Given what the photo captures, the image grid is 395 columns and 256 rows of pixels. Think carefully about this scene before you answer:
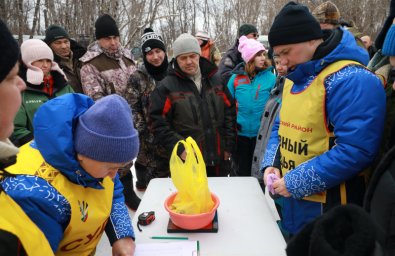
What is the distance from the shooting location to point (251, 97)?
2.96m

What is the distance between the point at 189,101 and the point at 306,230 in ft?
6.23

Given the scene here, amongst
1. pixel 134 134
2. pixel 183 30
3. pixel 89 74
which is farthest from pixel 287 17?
pixel 183 30

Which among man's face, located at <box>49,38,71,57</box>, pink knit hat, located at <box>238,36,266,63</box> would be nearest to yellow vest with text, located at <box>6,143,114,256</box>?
pink knit hat, located at <box>238,36,266,63</box>

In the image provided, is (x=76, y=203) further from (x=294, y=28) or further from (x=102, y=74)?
(x=102, y=74)

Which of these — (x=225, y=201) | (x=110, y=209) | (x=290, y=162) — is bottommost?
(x=225, y=201)

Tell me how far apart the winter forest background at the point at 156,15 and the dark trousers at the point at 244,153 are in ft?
4.70

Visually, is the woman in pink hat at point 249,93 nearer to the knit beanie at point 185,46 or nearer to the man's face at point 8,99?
the knit beanie at point 185,46

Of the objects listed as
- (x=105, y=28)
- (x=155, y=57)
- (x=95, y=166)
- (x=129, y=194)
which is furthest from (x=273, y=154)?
(x=105, y=28)

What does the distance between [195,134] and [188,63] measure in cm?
57

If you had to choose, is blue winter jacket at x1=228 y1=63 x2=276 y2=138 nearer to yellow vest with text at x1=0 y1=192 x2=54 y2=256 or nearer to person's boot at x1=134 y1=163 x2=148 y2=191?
person's boot at x1=134 y1=163 x2=148 y2=191

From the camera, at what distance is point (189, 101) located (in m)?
2.45

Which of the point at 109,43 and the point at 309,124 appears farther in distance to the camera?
the point at 109,43

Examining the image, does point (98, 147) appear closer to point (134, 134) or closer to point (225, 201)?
point (134, 134)

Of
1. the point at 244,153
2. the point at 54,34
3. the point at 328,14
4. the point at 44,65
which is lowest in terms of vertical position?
the point at 244,153
